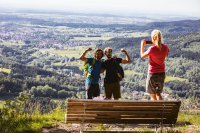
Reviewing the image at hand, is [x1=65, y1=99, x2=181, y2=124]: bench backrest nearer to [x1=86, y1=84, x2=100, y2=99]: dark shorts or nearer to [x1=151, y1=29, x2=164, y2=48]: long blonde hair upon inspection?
[x1=151, y1=29, x2=164, y2=48]: long blonde hair

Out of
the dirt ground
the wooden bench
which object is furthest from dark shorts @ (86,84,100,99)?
the wooden bench

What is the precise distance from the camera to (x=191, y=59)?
183000 millimetres

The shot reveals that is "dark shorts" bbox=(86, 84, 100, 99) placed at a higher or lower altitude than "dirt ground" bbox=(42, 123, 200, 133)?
higher

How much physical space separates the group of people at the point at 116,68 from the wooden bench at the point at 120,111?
118 cm

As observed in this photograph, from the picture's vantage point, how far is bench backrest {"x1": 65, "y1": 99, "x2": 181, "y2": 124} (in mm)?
7582

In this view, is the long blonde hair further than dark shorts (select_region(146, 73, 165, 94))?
No

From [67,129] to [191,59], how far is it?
179584 mm

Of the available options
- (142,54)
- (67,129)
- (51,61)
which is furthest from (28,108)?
(51,61)

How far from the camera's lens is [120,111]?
305 inches

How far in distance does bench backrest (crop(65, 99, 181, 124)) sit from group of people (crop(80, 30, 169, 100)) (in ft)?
3.89

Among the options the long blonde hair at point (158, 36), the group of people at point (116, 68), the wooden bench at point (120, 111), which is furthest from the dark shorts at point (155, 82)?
the wooden bench at point (120, 111)

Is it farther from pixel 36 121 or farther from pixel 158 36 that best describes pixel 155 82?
pixel 36 121

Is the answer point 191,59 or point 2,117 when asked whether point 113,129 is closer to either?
point 2,117

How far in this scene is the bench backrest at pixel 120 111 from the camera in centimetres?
758
